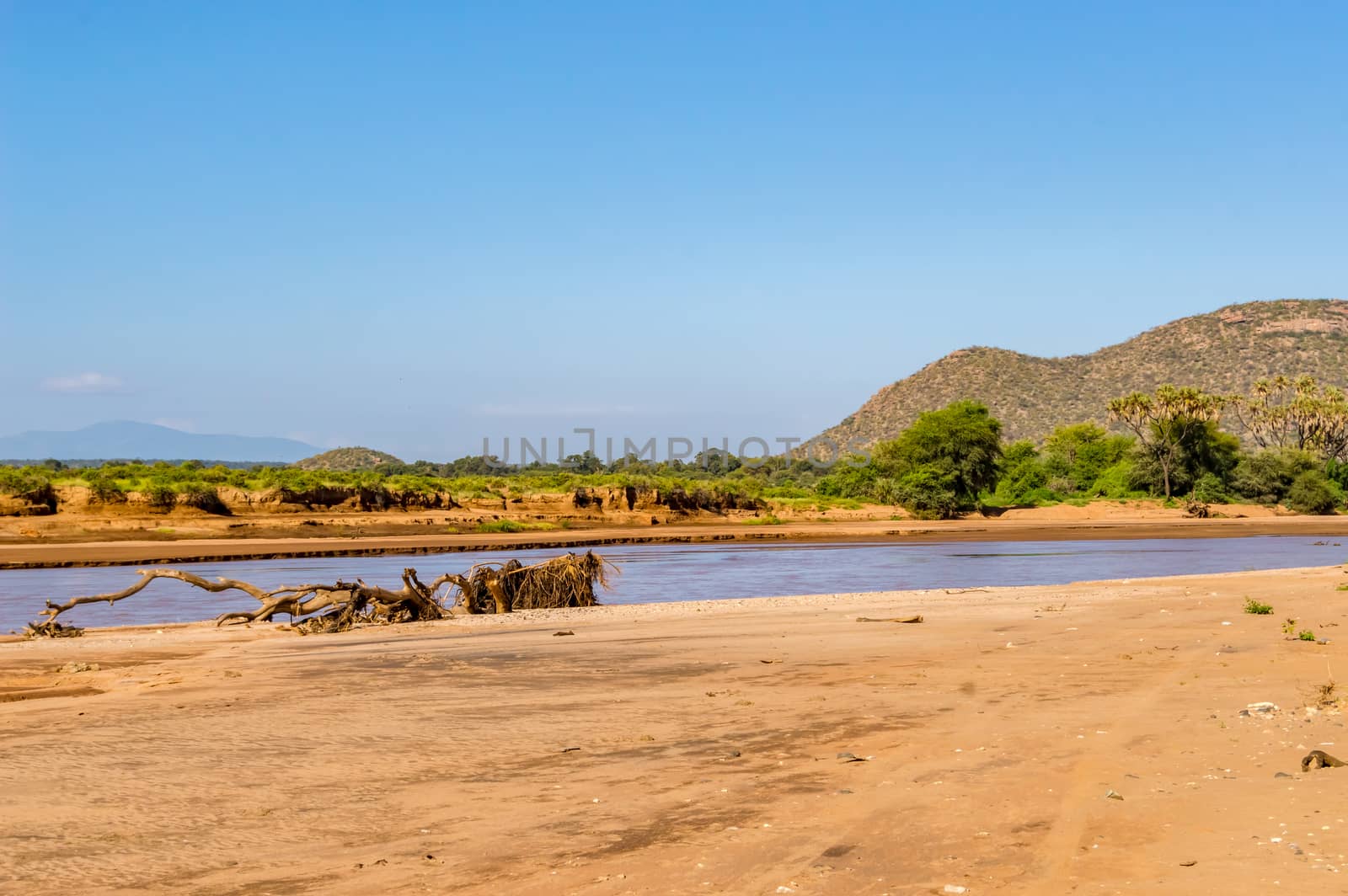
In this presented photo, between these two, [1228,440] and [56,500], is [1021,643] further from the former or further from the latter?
[1228,440]

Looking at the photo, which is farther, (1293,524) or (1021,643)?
(1293,524)

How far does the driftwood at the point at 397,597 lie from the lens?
2042 cm

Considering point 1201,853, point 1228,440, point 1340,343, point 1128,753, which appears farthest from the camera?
point 1340,343

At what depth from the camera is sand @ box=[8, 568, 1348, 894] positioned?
6.40 meters

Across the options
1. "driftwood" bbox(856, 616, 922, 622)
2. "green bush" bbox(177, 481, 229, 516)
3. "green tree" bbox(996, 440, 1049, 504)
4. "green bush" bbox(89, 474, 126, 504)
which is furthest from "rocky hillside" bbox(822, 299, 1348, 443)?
"driftwood" bbox(856, 616, 922, 622)

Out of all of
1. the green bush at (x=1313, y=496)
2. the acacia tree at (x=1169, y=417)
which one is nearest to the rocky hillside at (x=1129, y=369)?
the acacia tree at (x=1169, y=417)

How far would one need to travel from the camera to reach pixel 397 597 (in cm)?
2141

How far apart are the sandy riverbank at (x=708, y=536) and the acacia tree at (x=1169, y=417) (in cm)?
875

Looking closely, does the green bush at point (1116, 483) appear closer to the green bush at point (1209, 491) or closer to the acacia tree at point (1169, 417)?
the acacia tree at point (1169, 417)

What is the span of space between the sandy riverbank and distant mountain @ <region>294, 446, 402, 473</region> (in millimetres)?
81518

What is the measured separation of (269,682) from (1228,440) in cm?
8195

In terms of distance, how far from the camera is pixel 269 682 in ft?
44.6

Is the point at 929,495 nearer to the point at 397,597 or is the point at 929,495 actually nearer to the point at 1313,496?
the point at 1313,496

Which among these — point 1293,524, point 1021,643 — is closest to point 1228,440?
point 1293,524
